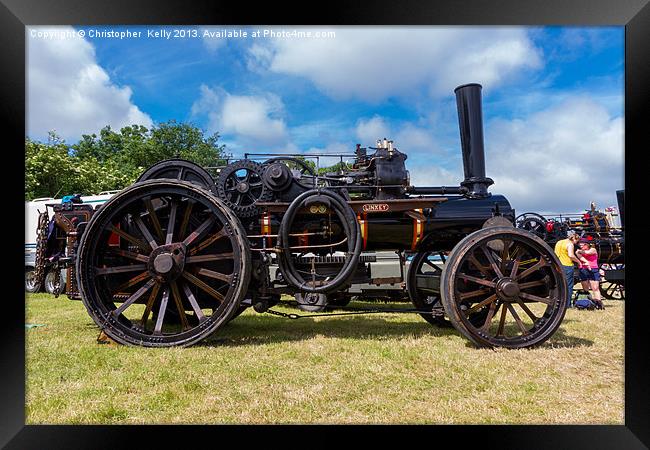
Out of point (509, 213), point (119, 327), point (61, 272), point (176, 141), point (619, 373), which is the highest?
point (176, 141)

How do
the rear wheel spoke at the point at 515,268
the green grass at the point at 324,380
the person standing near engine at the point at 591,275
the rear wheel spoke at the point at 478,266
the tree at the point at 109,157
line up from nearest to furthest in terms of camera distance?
the green grass at the point at 324,380 → the rear wheel spoke at the point at 478,266 → the rear wheel spoke at the point at 515,268 → the person standing near engine at the point at 591,275 → the tree at the point at 109,157

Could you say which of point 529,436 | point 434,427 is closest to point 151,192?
point 434,427

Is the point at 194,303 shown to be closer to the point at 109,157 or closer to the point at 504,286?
the point at 504,286

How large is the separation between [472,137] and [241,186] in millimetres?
3249

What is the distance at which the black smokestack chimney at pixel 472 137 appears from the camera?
620 centimetres

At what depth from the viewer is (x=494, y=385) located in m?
3.96

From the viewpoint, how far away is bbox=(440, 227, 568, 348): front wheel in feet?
16.6

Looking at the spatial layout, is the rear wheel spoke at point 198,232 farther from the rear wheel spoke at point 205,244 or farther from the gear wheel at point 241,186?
the gear wheel at point 241,186

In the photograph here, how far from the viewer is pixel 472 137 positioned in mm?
6230

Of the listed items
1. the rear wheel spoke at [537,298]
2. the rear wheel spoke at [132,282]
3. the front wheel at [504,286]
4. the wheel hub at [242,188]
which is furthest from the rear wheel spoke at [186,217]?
the rear wheel spoke at [537,298]
